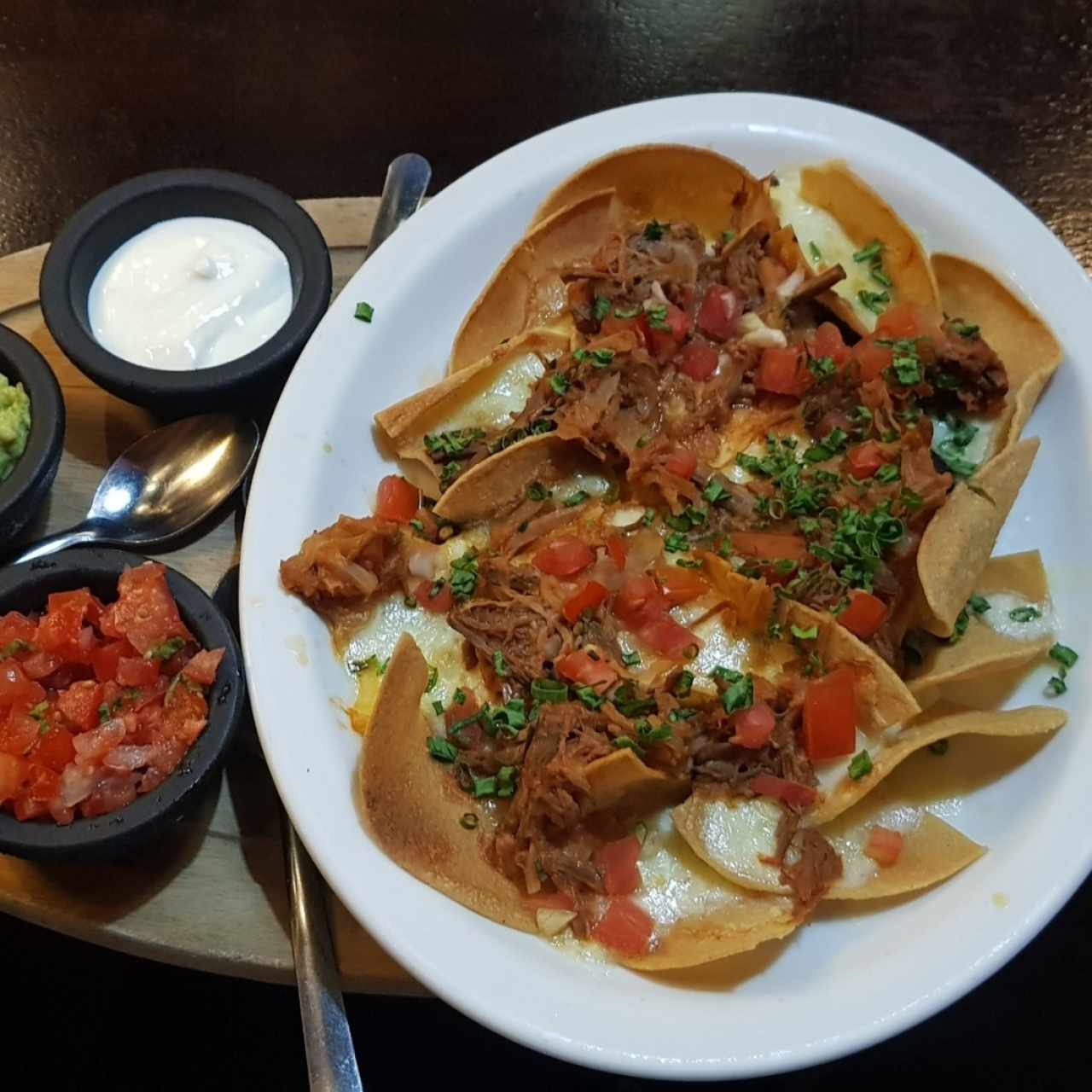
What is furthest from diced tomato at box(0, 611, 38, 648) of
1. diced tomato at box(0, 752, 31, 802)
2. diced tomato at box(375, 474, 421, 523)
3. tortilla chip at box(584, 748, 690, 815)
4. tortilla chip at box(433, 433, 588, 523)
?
tortilla chip at box(584, 748, 690, 815)

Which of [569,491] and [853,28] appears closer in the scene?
[569,491]

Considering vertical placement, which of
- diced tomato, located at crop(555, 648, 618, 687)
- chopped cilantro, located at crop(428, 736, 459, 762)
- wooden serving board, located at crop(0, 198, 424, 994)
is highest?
diced tomato, located at crop(555, 648, 618, 687)

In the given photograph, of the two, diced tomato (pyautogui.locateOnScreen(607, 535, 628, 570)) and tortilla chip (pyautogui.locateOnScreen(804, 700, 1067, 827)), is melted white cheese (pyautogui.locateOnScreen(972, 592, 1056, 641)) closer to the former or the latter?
tortilla chip (pyautogui.locateOnScreen(804, 700, 1067, 827))

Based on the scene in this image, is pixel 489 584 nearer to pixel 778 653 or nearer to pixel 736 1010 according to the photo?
pixel 778 653

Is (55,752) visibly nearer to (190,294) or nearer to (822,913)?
(190,294)

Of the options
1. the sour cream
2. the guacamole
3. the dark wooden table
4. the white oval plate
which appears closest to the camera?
the white oval plate

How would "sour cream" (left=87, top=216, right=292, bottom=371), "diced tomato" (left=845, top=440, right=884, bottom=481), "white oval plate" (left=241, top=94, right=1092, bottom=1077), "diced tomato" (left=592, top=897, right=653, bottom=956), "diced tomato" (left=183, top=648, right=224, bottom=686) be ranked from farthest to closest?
"sour cream" (left=87, top=216, right=292, bottom=371) < "diced tomato" (left=845, top=440, right=884, bottom=481) < "diced tomato" (left=183, top=648, right=224, bottom=686) < "diced tomato" (left=592, top=897, right=653, bottom=956) < "white oval plate" (left=241, top=94, right=1092, bottom=1077)

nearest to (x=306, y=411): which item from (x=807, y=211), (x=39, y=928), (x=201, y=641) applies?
(x=201, y=641)

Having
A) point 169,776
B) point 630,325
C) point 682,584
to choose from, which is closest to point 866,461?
point 682,584
